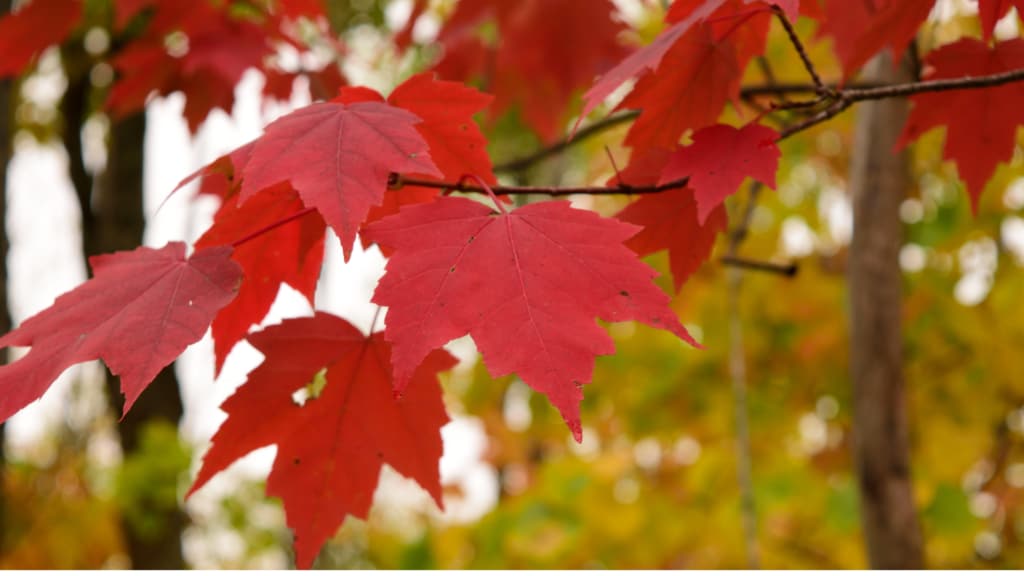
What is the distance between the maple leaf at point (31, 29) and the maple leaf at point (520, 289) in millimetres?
1170

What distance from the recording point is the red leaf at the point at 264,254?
0.79m

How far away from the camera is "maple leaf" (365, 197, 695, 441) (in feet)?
1.94

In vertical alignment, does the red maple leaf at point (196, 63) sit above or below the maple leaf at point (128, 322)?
above

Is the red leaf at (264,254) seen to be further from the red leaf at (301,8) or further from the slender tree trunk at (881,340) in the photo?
the slender tree trunk at (881,340)

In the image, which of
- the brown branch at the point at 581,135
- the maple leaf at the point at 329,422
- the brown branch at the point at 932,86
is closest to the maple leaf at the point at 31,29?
the brown branch at the point at 581,135

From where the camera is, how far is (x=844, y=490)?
2.05 meters

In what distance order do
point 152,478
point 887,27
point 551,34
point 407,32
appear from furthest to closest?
point 152,478 < point 407,32 < point 551,34 < point 887,27

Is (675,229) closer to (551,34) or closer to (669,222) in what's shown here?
(669,222)

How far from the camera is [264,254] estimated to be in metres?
0.80

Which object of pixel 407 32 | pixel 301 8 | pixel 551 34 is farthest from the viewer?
pixel 407 32

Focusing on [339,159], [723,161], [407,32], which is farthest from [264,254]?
[407,32]

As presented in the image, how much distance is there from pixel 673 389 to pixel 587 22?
120cm

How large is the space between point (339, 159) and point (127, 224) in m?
2.49

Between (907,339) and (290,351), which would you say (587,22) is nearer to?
(290,351)
